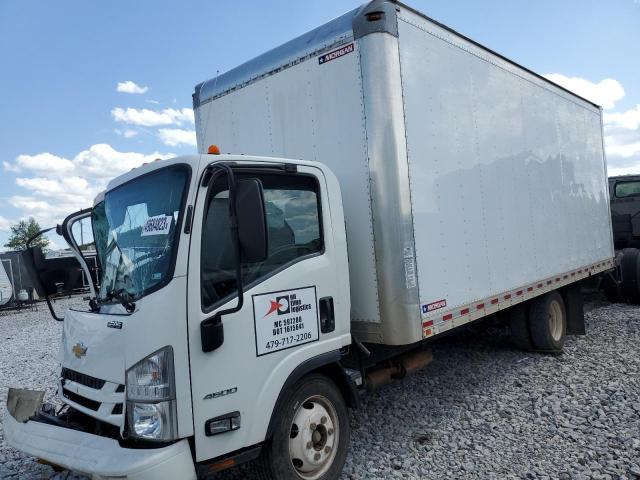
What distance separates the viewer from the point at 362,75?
371 cm

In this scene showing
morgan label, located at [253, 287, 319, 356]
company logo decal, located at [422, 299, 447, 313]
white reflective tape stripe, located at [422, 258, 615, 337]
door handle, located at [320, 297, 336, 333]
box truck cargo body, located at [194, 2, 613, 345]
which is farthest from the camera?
white reflective tape stripe, located at [422, 258, 615, 337]

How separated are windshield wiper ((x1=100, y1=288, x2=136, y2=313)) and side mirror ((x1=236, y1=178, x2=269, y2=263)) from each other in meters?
0.70

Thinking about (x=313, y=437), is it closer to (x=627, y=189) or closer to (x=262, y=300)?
(x=262, y=300)

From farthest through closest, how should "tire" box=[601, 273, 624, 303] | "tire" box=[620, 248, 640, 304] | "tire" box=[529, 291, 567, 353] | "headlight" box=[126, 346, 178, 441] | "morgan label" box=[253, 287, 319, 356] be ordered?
"tire" box=[601, 273, 624, 303] < "tire" box=[620, 248, 640, 304] < "tire" box=[529, 291, 567, 353] < "morgan label" box=[253, 287, 319, 356] < "headlight" box=[126, 346, 178, 441]

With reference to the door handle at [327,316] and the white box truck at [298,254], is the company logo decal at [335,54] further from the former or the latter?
the door handle at [327,316]

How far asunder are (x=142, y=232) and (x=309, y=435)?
1.75 meters

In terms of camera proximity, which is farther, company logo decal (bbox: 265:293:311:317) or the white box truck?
company logo decal (bbox: 265:293:311:317)

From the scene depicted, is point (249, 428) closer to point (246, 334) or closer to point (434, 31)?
point (246, 334)

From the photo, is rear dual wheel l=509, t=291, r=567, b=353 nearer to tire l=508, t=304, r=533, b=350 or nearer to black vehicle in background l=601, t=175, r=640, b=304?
tire l=508, t=304, r=533, b=350

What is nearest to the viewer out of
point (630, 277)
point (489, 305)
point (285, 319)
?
point (285, 319)

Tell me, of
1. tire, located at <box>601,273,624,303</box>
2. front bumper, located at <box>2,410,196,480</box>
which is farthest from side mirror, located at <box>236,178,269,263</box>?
tire, located at <box>601,273,624,303</box>

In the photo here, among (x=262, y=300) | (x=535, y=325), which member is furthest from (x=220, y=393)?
(x=535, y=325)

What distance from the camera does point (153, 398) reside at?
8.35ft

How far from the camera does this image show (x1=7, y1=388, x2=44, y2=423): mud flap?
10.5ft
